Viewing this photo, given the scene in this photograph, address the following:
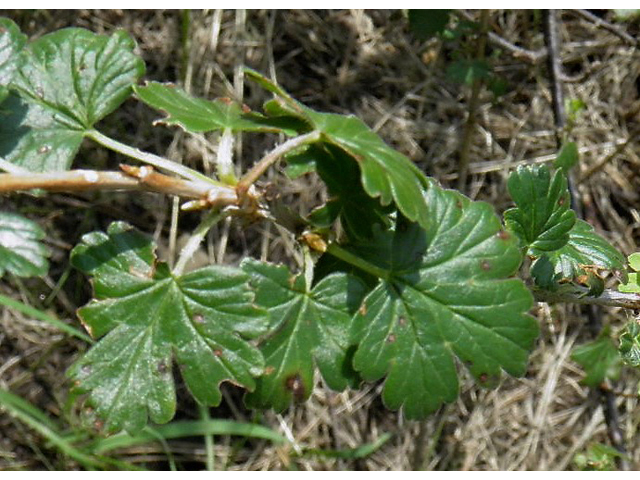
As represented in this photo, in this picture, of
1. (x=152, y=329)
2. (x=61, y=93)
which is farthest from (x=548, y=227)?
(x=61, y=93)

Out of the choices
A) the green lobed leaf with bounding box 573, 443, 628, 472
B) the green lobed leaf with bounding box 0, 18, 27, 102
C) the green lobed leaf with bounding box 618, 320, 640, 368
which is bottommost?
the green lobed leaf with bounding box 573, 443, 628, 472

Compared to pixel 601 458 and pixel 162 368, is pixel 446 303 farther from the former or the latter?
pixel 601 458

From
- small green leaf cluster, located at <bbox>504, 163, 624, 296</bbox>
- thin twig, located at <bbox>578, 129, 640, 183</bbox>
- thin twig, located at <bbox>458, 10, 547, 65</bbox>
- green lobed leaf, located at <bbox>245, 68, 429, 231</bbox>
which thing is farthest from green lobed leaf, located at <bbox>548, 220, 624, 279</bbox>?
thin twig, located at <bbox>578, 129, 640, 183</bbox>

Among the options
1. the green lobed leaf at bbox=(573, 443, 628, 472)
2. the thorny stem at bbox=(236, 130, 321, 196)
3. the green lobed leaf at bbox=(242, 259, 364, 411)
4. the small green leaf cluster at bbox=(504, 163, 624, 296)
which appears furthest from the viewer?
the green lobed leaf at bbox=(573, 443, 628, 472)

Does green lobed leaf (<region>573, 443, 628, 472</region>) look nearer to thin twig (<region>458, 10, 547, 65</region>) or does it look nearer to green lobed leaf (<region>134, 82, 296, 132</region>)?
thin twig (<region>458, 10, 547, 65</region>)

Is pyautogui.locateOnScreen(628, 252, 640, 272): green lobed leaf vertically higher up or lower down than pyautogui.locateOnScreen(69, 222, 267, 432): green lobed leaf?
higher up

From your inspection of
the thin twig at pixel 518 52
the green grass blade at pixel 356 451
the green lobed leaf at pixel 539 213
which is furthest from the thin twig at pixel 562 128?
the green lobed leaf at pixel 539 213

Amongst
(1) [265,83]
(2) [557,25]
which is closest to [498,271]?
(1) [265,83]

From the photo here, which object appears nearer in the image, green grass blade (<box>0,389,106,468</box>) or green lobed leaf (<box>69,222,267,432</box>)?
green lobed leaf (<box>69,222,267,432</box>)

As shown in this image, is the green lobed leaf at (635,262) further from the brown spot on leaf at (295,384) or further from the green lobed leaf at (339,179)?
the brown spot on leaf at (295,384)
